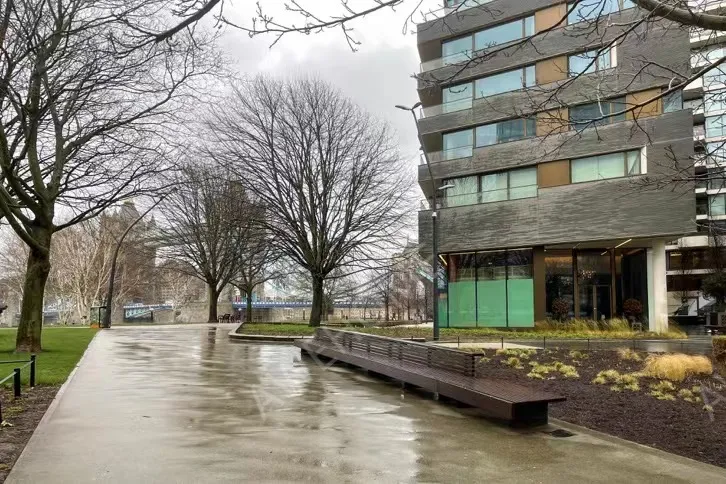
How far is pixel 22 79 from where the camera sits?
14.0 metres

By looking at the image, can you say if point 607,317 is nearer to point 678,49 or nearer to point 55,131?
point 678,49

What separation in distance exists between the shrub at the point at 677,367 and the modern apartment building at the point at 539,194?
1783cm

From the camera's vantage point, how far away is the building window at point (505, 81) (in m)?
32.8

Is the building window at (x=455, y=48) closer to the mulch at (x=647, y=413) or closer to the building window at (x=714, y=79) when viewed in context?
the building window at (x=714, y=79)

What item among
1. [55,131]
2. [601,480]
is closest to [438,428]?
[601,480]

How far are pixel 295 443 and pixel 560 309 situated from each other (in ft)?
90.7

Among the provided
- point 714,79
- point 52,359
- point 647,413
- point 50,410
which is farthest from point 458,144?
point 50,410

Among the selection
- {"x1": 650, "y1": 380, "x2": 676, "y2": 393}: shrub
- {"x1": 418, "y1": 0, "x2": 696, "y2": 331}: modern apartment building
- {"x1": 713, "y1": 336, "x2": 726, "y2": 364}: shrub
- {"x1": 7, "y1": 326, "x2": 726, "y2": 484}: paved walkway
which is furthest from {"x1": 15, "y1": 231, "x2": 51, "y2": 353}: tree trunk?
{"x1": 418, "y1": 0, "x2": 696, "y2": 331}: modern apartment building

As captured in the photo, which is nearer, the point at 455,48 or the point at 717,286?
the point at 455,48

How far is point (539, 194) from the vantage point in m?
31.5

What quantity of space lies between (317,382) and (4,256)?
5475 centimetres

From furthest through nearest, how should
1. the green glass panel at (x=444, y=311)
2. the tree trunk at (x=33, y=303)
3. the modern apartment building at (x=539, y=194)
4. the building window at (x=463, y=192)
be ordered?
the green glass panel at (x=444, y=311) → the building window at (x=463, y=192) → the modern apartment building at (x=539, y=194) → the tree trunk at (x=33, y=303)

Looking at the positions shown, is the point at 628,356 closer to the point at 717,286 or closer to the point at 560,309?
the point at 560,309

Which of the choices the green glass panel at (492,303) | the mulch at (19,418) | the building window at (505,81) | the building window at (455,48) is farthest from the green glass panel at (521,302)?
the mulch at (19,418)
